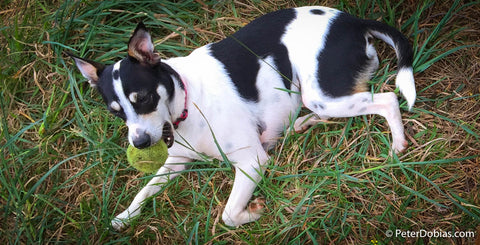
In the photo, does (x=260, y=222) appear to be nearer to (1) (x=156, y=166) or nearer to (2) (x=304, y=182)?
(2) (x=304, y=182)

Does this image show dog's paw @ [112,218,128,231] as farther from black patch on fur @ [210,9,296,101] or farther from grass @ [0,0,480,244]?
black patch on fur @ [210,9,296,101]

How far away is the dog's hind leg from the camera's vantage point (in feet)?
Result: 9.09

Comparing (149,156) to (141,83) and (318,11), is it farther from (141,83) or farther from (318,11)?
(318,11)

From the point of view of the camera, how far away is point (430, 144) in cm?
278

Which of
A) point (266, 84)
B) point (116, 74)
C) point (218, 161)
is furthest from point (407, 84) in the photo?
point (116, 74)

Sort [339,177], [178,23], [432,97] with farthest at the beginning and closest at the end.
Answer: [178,23] < [432,97] < [339,177]

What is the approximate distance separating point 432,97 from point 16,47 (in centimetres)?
336

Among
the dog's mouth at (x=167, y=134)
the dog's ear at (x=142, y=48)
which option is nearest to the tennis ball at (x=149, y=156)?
the dog's mouth at (x=167, y=134)

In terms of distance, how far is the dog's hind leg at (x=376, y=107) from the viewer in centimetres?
277

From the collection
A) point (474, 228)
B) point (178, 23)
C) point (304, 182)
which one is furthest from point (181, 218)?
point (474, 228)

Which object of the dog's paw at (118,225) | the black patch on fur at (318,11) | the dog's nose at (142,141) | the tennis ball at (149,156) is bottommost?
the dog's paw at (118,225)

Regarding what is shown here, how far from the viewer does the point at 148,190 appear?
3078 millimetres

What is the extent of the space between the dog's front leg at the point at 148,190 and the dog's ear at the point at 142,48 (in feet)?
2.68

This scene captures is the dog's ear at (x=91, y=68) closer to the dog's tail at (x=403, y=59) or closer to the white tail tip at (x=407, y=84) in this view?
the dog's tail at (x=403, y=59)
